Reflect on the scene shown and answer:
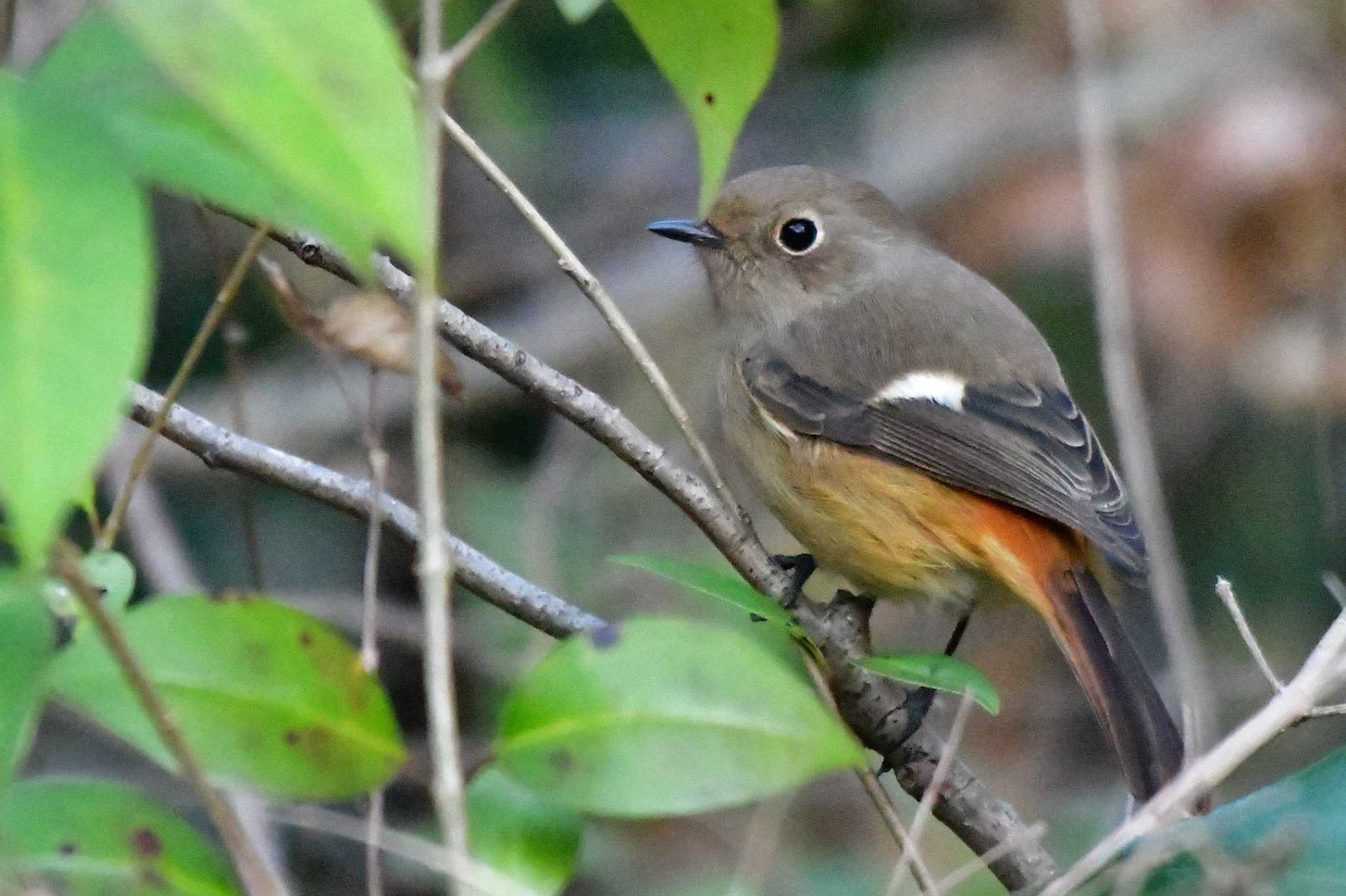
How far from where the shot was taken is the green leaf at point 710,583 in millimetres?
1773

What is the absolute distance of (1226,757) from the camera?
1.70m

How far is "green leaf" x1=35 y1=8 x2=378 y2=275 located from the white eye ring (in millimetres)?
2882

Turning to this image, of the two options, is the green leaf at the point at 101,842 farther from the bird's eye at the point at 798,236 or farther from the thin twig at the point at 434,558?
the bird's eye at the point at 798,236

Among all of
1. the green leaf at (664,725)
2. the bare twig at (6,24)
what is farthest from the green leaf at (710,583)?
the bare twig at (6,24)

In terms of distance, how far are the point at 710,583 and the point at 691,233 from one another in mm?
Answer: 2198

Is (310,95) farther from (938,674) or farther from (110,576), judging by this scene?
(938,674)

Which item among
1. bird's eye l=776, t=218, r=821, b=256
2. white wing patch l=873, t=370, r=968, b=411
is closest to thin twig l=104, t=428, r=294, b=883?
bird's eye l=776, t=218, r=821, b=256

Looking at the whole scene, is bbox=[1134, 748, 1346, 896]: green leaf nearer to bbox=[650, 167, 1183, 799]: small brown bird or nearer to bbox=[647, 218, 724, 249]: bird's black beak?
bbox=[650, 167, 1183, 799]: small brown bird

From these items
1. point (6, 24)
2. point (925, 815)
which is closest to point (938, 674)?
point (925, 815)

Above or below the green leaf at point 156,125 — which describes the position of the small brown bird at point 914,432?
above

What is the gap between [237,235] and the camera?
5.14 metres

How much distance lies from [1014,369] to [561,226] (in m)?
2.82

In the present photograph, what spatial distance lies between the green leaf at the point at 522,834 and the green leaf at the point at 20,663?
431 mm

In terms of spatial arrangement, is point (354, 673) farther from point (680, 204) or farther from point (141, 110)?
point (680, 204)
